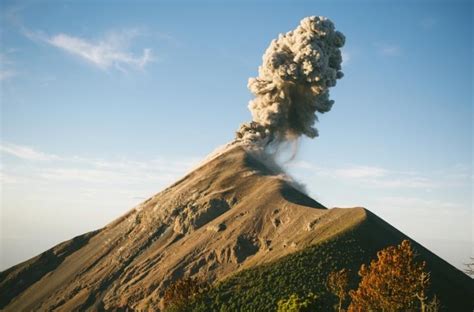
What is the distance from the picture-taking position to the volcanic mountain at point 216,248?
6038 cm

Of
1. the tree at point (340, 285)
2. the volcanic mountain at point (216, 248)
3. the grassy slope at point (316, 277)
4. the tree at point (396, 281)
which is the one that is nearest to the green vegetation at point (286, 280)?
the grassy slope at point (316, 277)

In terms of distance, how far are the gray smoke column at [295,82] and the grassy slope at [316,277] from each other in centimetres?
3977

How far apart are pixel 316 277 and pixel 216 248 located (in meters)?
20.1

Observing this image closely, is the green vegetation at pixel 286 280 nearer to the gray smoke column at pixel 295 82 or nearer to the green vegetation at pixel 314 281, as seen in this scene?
the green vegetation at pixel 314 281

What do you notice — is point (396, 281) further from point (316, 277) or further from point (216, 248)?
point (216, 248)

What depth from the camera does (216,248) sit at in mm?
73125

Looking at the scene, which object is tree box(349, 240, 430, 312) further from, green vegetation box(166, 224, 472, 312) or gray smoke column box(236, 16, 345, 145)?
gray smoke column box(236, 16, 345, 145)

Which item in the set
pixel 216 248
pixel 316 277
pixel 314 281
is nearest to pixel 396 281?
pixel 314 281

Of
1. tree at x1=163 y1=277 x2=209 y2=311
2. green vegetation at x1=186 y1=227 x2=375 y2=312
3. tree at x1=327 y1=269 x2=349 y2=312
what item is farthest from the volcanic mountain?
tree at x1=327 y1=269 x2=349 y2=312

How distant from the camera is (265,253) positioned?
67.2 metres

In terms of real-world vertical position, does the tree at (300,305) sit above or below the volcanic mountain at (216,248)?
below

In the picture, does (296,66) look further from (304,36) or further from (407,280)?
(407,280)

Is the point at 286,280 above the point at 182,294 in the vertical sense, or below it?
below

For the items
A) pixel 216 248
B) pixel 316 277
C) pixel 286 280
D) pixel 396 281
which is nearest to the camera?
pixel 396 281
